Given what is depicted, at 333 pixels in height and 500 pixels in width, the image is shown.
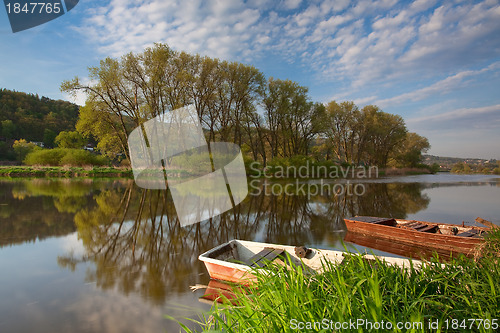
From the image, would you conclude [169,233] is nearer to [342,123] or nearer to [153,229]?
[153,229]

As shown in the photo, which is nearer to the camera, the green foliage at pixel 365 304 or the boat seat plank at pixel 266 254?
the green foliage at pixel 365 304

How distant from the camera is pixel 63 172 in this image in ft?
118

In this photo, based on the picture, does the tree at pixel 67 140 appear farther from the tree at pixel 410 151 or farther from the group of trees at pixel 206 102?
the tree at pixel 410 151

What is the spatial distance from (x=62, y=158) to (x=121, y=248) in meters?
38.5

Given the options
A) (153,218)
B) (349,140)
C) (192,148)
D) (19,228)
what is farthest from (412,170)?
(19,228)

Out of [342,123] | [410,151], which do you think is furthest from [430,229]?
[410,151]

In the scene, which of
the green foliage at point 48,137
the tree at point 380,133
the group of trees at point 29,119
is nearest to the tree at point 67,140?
the group of trees at point 29,119

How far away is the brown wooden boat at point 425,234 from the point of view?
7.94 metres

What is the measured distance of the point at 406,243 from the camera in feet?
29.5

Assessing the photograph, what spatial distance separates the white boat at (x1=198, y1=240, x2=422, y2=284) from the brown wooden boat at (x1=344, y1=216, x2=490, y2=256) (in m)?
4.01

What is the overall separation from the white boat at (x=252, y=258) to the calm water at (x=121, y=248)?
557 millimetres

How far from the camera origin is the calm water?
4.62m

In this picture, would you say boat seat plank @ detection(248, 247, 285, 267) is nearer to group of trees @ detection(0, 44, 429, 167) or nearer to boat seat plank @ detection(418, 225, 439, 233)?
boat seat plank @ detection(418, 225, 439, 233)

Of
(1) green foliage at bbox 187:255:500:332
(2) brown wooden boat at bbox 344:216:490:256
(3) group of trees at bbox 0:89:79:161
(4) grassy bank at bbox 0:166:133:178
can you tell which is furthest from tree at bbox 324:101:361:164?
(3) group of trees at bbox 0:89:79:161
